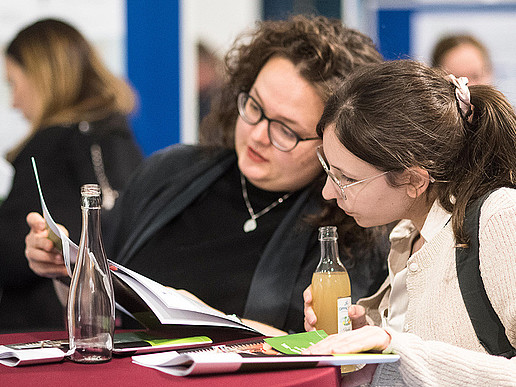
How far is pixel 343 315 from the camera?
1.31 m

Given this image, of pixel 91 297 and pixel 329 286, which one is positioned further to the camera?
pixel 329 286

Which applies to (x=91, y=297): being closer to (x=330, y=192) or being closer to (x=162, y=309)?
(x=162, y=309)

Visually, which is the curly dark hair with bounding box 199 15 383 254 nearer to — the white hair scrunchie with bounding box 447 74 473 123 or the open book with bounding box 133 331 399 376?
the white hair scrunchie with bounding box 447 74 473 123

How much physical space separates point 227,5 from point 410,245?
354cm

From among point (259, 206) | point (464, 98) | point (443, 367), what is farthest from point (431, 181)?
point (259, 206)

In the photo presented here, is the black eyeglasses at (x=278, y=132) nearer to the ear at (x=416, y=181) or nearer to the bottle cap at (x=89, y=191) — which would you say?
the ear at (x=416, y=181)

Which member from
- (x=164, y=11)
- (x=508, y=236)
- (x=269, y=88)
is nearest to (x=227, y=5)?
(x=164, y=11)

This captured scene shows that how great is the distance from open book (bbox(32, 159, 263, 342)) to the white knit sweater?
0.93 ft

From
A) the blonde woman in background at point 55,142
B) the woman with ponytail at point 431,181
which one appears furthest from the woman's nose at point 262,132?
the blonde woman in background at point 55,142

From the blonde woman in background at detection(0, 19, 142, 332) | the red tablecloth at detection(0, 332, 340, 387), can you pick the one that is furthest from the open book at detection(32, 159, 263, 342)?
the blonde woman in background at detection(0, 19, 142, 332)

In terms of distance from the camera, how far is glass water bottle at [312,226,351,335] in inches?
53.6

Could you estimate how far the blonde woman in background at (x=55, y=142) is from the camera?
7.55ft

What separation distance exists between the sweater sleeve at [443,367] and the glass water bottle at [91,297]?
45 cm

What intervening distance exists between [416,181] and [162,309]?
22.0 inches
